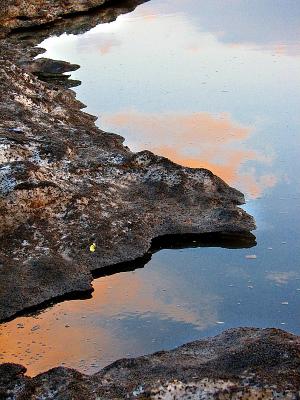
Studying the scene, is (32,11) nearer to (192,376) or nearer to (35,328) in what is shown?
(35,328)

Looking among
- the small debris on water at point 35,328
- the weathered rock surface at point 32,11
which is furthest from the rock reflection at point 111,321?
the weathered rock surface at point 32,11

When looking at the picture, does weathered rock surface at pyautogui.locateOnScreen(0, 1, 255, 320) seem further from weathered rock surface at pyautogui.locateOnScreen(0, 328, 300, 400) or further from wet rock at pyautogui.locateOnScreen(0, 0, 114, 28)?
wet rock at pyautogui.locateOnScreen(0, 0, 114, 28)

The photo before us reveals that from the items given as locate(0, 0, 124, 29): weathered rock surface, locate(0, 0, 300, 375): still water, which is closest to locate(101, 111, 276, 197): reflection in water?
locate(0, 0, 300, 375): still water

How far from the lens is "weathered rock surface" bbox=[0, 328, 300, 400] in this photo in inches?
563

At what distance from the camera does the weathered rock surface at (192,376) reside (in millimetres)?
14297

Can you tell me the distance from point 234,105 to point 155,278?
16.2 meters

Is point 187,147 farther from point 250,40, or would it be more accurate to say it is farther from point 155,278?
point 250,40

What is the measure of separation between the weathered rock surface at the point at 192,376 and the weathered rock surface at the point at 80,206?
4729 millimetres

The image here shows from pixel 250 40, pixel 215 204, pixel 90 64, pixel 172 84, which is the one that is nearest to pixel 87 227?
pixel 215 204

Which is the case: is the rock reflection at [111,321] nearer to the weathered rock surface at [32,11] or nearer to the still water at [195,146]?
the still water at [195,146]

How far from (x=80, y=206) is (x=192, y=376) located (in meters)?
9.98

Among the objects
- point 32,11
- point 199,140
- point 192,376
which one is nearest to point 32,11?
point 32,11

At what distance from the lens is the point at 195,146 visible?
31.8 meters

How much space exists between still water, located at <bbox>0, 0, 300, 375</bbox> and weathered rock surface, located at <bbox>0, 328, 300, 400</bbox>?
1.91 metres
